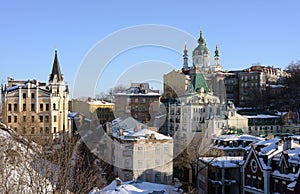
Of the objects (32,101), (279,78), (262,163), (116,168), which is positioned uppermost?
(279,78)

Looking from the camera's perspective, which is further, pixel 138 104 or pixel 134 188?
pixel 138 104

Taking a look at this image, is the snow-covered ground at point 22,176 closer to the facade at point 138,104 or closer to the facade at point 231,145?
the facade at point 231,145

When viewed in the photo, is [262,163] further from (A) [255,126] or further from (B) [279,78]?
(B) [279,78]

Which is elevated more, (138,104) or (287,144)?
(138,104)

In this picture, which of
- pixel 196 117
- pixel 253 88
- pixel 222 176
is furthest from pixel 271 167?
pixel 253 88

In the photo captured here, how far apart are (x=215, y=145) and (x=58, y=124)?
19234 mm

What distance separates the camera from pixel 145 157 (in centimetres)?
3009

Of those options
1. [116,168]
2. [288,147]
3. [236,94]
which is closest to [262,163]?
[288,147]

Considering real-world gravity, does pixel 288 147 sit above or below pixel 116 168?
above

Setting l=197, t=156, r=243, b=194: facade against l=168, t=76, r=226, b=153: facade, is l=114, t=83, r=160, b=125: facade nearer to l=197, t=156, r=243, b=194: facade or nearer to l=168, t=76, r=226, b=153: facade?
l=168, t=76, r=226, b=153: facade

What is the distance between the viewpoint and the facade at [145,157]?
29859 millimetres

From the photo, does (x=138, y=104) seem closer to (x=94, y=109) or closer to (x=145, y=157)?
(x=94, y=109)

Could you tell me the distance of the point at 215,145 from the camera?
125 feet

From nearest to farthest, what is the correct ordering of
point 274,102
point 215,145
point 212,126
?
point 215,145 → point 212,126 → point 274,102
